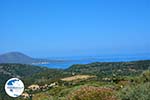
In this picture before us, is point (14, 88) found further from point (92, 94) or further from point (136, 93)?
point (136, 93)

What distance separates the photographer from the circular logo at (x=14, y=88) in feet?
35.4

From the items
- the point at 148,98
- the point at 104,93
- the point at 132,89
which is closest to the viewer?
the point at 148,98

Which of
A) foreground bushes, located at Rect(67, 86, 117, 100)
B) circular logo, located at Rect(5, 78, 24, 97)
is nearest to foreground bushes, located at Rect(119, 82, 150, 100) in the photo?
foreground bushes, located at Rect(67, 86, 117, 100)

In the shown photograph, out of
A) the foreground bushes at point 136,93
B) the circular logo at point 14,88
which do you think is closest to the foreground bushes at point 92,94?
the foreground bushes at point 136,93

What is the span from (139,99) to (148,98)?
1.02 ft

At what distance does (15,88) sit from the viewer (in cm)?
1090

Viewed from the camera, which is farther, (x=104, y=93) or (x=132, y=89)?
(x=104, y=93)

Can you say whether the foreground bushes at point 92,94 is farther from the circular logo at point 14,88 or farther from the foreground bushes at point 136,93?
the circular logo at point 14,88

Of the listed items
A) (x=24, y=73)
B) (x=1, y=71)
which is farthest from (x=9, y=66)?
(x=1, y=71)

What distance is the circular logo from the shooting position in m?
10.8

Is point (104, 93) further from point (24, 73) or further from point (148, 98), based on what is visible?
point (24, 73)

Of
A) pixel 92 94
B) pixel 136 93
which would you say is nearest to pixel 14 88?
pixel 92 94

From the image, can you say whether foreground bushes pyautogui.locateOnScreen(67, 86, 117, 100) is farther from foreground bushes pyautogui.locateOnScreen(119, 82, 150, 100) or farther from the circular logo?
the circular logo

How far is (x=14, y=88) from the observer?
1090 cm
